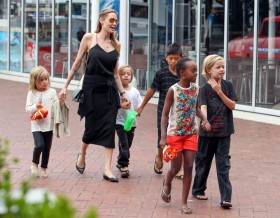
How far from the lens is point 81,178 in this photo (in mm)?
8305

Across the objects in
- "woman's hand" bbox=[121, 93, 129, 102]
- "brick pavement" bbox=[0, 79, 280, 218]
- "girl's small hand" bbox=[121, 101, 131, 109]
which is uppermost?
"woman's hand" bbox=[121, 93, 129, 102]

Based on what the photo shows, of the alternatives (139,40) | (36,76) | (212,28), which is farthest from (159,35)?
(36,76)

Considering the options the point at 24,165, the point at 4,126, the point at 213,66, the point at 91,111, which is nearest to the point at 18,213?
the point at 213,66

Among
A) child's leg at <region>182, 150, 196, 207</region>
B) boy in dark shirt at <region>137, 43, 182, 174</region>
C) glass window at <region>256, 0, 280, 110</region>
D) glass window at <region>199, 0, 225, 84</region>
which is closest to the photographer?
child's leg at <region>182, 150, 196, 207</region>

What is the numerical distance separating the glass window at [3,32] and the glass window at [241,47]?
9659 mm

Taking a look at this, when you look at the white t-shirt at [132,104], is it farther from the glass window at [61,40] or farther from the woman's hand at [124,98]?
the glass window at [61,40]

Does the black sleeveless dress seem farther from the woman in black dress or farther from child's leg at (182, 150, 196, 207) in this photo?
child's leg at (182, 150, 196, 207)

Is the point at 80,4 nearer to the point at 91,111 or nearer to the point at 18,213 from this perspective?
the point at 91,111

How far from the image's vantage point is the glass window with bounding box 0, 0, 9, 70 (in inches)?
882

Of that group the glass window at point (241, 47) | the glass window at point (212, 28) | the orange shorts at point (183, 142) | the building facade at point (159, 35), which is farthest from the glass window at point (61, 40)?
the orange shorts at point (183, 142)

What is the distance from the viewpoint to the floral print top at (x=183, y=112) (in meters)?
6.76

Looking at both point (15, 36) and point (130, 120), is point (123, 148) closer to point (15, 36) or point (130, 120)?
point (130, 120)

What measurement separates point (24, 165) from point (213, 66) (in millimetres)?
3119

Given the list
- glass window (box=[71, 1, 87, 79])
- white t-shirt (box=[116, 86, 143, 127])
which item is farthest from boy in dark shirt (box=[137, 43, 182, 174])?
glass window (box=[71, 1, 87, 79])
